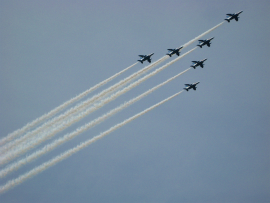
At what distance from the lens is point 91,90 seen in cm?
8856

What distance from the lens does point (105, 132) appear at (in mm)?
82812

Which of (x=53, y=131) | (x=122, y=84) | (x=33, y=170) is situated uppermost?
(x=122, y=84)

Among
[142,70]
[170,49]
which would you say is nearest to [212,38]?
[170,49]

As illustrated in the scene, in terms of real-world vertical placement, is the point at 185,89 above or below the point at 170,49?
below

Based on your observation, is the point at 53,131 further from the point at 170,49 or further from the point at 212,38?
the point at 212,38

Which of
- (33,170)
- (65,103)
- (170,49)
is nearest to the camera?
(33,170)

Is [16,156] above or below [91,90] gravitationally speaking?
below

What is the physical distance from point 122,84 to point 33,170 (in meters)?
26.4

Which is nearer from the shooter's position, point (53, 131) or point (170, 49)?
point (53, 131)

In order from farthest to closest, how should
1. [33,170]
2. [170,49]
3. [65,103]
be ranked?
[170,49], [65,103], [33,170]

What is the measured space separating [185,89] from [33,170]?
41.0 meters

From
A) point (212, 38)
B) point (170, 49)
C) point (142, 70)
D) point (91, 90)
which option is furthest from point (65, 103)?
point (212, 38)

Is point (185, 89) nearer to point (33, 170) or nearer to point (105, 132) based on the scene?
point (105, 132)

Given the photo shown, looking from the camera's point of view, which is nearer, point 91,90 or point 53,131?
point 53,131
